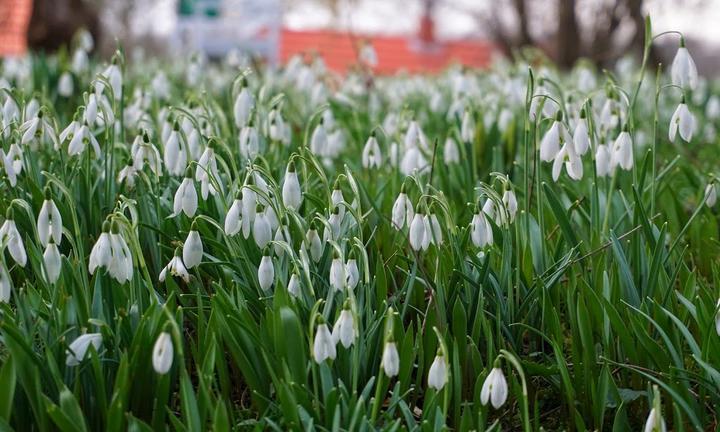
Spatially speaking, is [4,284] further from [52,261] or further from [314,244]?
[314,244]

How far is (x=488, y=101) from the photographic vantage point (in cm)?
459

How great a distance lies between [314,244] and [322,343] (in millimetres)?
445

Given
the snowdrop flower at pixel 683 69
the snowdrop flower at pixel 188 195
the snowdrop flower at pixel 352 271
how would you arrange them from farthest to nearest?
the snowdrop flower at pixel 683 69 → the snowdrop flower at pixel 188 195 → the snowdrop flower at pixel 352 271

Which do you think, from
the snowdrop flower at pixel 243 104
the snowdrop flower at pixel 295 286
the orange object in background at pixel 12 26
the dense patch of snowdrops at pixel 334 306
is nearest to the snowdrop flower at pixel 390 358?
the dense patch of snowdrops at pixel 334 306

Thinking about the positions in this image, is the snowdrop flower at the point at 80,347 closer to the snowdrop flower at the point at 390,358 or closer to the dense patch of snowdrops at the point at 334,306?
the dense patch of snowdrops at the point at 334,306

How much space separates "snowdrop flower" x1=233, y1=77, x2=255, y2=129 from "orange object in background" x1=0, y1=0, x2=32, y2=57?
11.6 metres

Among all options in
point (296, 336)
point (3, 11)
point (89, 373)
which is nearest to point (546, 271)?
point (296, 336)

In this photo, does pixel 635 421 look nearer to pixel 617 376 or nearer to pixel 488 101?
pixel 617 376

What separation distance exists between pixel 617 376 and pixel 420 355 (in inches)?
22.7

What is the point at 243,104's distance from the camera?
9.06ft

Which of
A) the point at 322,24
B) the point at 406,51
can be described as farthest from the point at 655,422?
the point at 406,51

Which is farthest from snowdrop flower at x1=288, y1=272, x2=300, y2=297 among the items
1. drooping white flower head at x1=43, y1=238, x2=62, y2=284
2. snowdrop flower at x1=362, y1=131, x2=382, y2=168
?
snowdrop flower at x1=362, y1=131, x2=382, y2=168

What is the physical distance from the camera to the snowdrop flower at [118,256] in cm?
174

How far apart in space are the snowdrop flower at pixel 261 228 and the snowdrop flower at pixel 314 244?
0.13 metres
